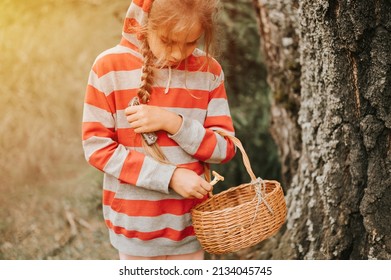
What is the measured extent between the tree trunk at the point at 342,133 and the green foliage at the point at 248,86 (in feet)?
1.99

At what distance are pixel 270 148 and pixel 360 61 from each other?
124 centimetres

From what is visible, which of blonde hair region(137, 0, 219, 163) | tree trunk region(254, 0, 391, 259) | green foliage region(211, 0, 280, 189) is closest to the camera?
blonde hair region(137, 0, 219, 163)

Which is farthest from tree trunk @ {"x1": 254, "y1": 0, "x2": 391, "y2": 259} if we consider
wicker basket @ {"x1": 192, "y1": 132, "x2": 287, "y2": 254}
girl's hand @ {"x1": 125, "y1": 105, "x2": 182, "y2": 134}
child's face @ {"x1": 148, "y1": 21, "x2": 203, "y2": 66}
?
girl's hand @ {"x1": 125, "y1": 105, "x2": 182, "y2": 134}

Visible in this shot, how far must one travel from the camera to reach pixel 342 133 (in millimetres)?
2064

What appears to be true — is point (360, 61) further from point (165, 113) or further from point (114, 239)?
point (114, 239)

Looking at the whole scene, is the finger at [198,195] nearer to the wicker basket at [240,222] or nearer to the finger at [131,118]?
the wicker basket at [240,222]

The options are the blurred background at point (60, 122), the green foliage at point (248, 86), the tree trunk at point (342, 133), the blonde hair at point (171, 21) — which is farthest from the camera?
the green foliage at point (248, 86)

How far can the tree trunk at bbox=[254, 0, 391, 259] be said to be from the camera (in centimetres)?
191

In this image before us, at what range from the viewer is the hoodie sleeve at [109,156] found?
1.71 meters

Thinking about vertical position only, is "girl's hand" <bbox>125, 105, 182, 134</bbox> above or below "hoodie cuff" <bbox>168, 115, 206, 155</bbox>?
above

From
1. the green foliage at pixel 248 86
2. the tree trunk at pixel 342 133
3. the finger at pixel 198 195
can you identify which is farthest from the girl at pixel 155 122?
the green foliage at pixel 248 86

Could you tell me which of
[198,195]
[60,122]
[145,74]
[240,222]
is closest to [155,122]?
[145,74]

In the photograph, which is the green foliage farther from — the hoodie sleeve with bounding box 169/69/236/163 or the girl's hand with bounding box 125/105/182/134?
the girl's hand with bounding box 125/105/182/134

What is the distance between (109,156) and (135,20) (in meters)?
0.39
